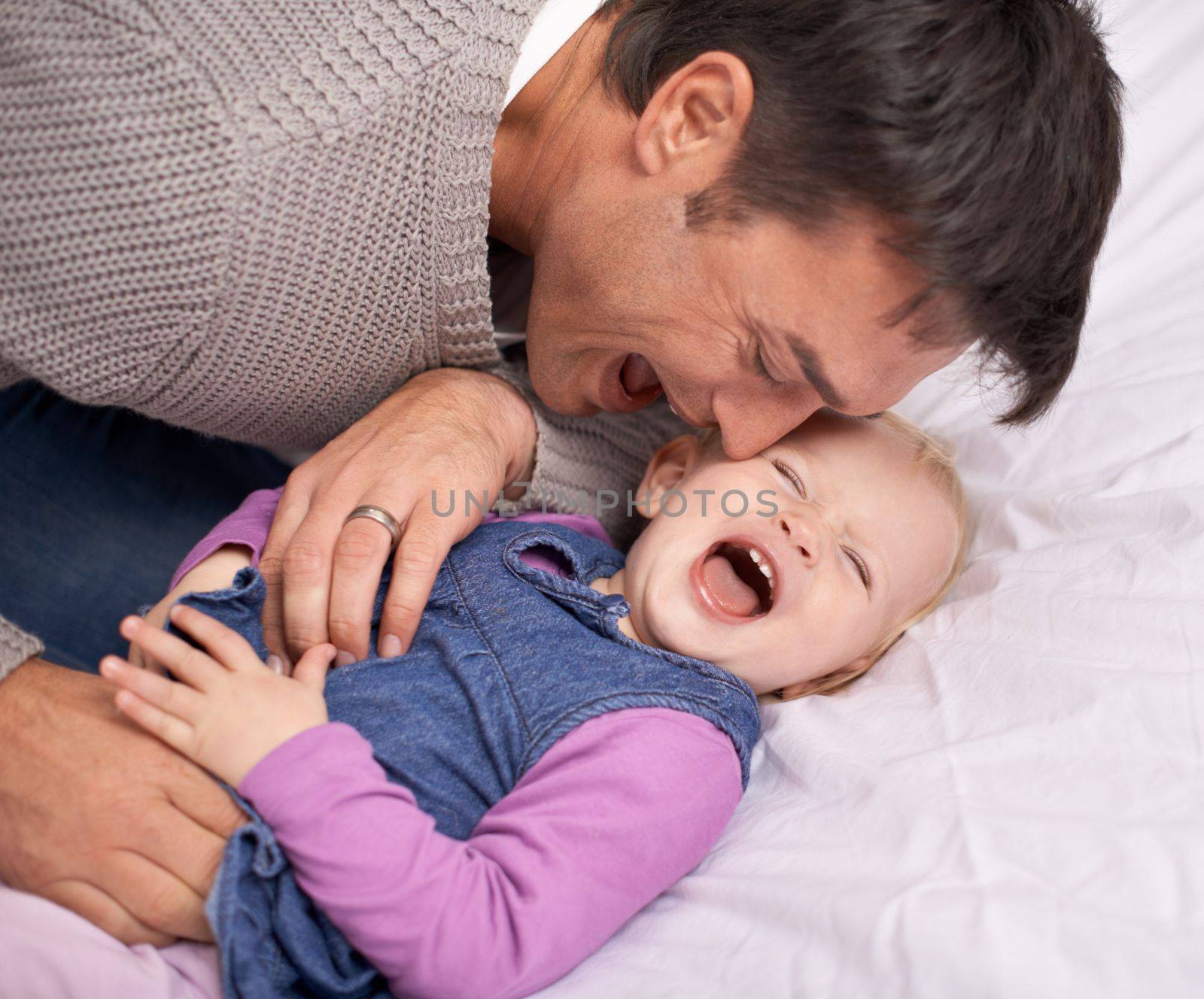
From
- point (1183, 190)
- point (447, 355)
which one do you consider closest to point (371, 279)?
point (447, 355)

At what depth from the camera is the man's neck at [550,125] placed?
1.37 m

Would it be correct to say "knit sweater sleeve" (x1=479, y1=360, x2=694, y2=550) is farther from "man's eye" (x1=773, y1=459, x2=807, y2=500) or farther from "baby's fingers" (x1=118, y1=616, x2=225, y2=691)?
"baby's fingers" (x1=118, y1=616, x2=225, y2=691)

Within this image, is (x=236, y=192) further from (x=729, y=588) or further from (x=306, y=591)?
(x=729, y=588)

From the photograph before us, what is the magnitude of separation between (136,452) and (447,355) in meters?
0.59

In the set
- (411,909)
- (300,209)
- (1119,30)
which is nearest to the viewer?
(411,909)

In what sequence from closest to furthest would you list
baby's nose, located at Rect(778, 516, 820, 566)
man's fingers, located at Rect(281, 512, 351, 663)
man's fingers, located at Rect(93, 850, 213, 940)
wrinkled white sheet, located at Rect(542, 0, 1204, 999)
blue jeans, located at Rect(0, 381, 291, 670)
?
wrinkled white sheet, located at Rect(542, 0, 1204, 999) < man's fingers, located at Rect(93, 850, 213, 940) < man's fingers, located at Rect(281, 512, 351, 663) < baby's nose, located at Rect(778, 516, 820, 566) < blue jeans, located at Rect(0, 381, 291, 670)

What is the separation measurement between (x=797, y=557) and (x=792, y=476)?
0.45ft

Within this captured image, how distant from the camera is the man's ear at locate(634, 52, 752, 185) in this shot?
1.18 metres

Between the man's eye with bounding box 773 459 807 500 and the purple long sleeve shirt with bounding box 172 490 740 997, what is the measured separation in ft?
1.43

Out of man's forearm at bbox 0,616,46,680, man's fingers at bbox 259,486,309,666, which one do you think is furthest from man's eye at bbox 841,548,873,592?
man's forearm at bbox 0,616,46,680

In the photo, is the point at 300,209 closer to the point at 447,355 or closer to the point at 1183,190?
the point at 447,355

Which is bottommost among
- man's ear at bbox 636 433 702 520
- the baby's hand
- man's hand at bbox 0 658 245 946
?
man's ear at bbox 636 433 702 520

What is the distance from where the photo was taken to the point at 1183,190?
5.62ft

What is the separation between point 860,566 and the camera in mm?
1358
